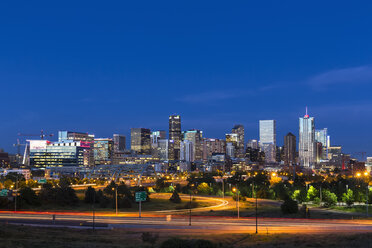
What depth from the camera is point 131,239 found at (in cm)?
5088

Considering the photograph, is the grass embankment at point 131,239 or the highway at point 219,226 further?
Answer: the highway at point 219,226

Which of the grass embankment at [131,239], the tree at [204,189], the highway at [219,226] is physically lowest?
the tree at [204,189]

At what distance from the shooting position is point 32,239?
47.6 meters

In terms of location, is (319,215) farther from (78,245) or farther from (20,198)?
(20,198)

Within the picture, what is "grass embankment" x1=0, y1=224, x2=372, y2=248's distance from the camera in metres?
44.3

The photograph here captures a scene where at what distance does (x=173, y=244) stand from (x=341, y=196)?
8657 cm

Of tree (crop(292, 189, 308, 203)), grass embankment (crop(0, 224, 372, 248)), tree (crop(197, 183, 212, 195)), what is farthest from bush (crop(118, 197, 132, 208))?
tree (crop(197, 183, 212, 195))

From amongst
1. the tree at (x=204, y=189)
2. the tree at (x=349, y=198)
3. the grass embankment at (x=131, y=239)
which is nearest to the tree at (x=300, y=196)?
the tree at (x=349, y=198)

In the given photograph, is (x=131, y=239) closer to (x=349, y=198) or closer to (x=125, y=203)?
(x=125, y=203)

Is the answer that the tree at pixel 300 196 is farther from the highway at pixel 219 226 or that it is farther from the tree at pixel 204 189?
the highway at pixel 219 226

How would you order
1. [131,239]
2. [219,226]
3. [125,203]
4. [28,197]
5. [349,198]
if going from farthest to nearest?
[349,198], [125,203], [28,197], [219,226], [131,239]

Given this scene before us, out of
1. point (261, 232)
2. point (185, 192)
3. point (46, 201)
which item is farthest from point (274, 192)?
point (261, 232)

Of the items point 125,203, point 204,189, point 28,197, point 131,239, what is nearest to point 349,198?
point 125,203

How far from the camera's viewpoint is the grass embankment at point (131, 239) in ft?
145
